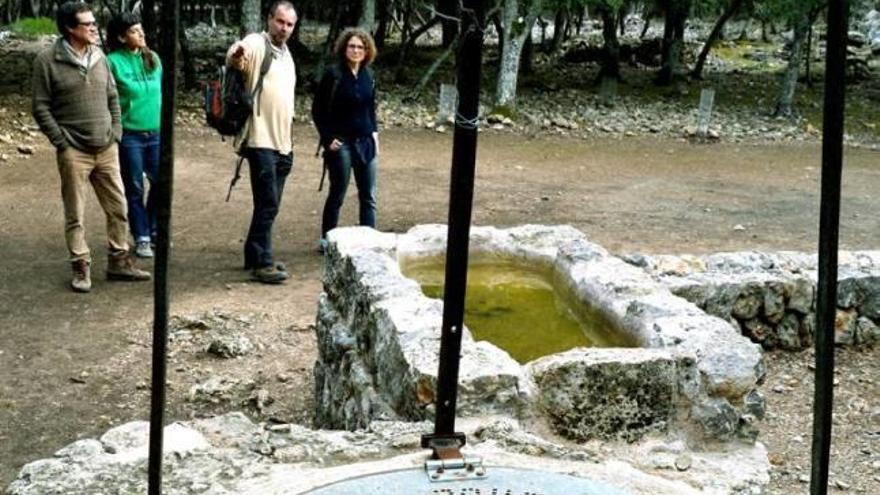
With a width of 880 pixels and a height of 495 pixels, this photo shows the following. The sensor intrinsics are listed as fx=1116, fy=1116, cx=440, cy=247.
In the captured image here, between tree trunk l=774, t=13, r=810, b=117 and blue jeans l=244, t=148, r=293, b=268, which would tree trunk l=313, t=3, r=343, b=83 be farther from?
blue jeans l=244, t=148, r=293, b=268

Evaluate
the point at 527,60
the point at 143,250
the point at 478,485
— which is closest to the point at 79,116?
the point at 143,250

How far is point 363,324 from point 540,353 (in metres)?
0.79

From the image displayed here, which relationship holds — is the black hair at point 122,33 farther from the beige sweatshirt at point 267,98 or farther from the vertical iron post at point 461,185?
the vertical iron post at point 461,185

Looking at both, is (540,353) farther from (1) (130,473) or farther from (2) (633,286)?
(1) (130,473)

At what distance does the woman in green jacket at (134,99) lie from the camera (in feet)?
23.3

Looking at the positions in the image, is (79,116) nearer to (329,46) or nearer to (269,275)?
(269,275)

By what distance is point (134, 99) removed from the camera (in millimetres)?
7125

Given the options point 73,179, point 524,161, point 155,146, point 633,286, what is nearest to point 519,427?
point 633,286

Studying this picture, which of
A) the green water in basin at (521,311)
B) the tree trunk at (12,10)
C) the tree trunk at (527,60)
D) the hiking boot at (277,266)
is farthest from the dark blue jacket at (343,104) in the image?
the tree trunk at (12,10)

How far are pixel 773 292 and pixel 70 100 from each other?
4212mm

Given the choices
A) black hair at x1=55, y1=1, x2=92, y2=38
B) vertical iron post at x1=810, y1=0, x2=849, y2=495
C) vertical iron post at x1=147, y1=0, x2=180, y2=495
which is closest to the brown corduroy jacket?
black hair at x1=55, y1=1, x2=92, y2=38

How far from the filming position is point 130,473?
10.3ft

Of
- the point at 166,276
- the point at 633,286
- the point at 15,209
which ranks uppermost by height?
the point at 166,276

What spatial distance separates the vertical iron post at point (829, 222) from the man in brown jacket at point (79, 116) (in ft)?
17.1
